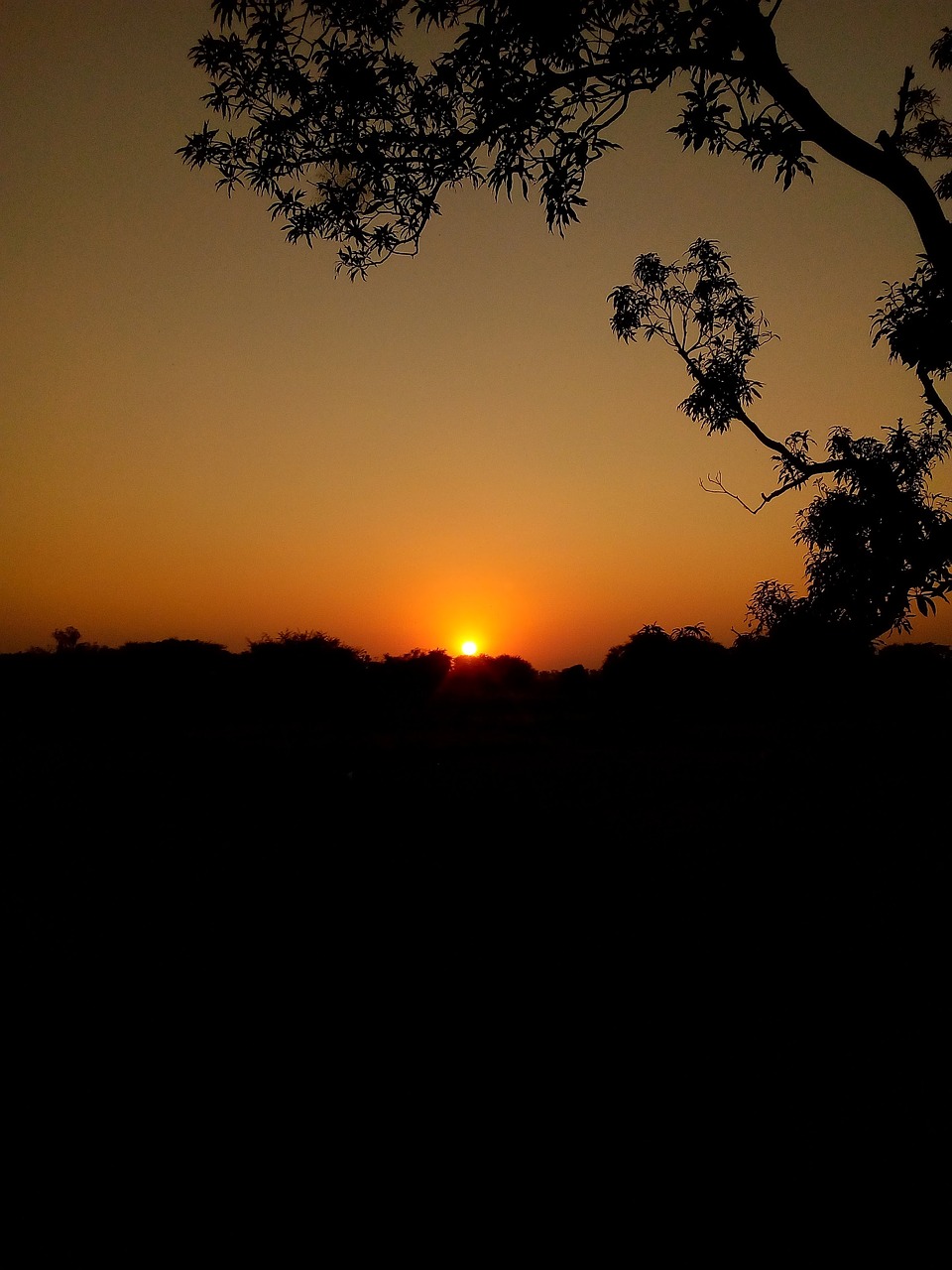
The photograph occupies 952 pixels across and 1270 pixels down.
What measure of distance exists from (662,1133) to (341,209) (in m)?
8.94

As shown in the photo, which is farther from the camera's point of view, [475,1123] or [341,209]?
[341,209]

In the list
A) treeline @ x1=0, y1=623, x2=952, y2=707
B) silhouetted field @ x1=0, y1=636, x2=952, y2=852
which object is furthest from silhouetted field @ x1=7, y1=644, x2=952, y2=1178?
treeline @ x1=0, y1=623, x2=952, y2=707

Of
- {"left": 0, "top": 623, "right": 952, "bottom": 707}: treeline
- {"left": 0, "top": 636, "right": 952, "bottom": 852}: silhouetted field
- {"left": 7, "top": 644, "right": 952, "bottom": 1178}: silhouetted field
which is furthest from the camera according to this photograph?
{"left": 0, "top": 623, "right": 952, "bottom": 707}: treeline

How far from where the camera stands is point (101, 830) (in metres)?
10.4

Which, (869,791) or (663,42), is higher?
(663,42)

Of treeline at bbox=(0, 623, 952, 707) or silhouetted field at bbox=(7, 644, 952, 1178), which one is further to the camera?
treeline at bbox=(0, 623, 952, 707)

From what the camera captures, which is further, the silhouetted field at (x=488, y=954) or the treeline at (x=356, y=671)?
the treeline at (x=356, y=671)

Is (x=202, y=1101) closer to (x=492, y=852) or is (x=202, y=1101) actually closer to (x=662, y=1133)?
(x=662, y=1133)

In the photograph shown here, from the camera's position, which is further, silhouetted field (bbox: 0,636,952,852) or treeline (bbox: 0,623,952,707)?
treeline (bbox: 0,623,952,707)

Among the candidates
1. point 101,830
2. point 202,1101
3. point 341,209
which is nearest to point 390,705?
point 101,830

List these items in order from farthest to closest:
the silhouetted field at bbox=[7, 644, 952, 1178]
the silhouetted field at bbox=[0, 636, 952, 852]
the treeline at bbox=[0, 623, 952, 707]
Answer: the treeline at bbox=[0, 623, 952, 707] < the silhouetted field at bbox=[0, 636, 952, 852] < the silhouetted field at bbox=[7, 644, 952, 1178]

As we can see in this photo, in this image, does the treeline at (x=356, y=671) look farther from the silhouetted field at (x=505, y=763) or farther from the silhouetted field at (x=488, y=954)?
the silhouetted field at (x=488, y=954)

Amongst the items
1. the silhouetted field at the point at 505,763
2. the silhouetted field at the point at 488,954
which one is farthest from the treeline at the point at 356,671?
the silhouetted field at the point at 488,954

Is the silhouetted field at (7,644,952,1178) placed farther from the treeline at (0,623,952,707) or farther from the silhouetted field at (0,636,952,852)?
the treeline at (0,623,952,707)
